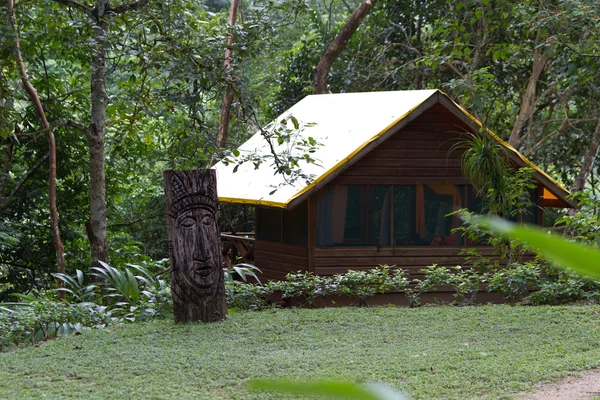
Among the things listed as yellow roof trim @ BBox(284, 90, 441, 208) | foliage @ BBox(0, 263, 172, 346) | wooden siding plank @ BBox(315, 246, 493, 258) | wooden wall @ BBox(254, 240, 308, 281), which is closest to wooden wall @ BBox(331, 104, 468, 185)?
yellow roof trim @ BBox(284, 90, 441, 208)

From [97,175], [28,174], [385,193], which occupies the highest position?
[28,174]

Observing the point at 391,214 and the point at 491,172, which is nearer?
the point at 491,172

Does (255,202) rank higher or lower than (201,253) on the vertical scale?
higher

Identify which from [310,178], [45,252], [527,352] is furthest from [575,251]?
[45,252]

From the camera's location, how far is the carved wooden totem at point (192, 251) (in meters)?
7.16

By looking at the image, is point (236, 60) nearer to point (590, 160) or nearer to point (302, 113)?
point (302, 113)

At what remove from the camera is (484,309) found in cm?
793

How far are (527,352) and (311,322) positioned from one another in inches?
87.2

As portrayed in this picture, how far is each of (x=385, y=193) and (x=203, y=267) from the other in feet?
19.5

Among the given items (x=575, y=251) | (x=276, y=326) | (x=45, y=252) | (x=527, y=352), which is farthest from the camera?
(x=45, y=252)

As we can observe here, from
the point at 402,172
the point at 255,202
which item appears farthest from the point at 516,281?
the point at 255,202

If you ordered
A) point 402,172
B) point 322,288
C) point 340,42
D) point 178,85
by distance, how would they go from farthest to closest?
1. point 340,42
2. point 402,172
3. point 322,288
4. point 178,85

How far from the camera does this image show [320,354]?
579 cm

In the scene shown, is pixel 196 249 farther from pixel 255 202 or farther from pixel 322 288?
pixel 255 202
